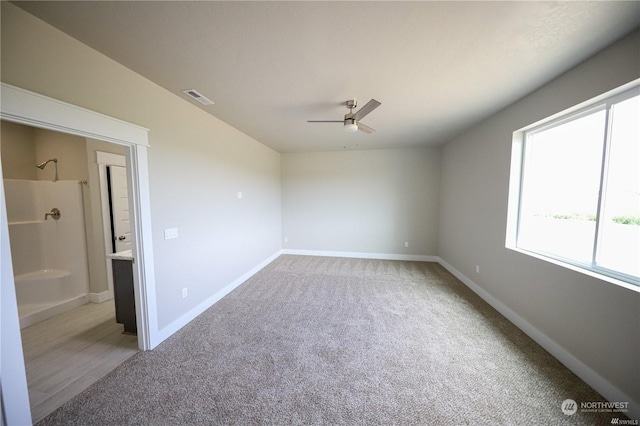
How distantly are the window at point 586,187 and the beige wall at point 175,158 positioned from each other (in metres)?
3.96

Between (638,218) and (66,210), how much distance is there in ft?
20.5

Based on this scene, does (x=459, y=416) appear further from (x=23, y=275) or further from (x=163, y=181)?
(x=23, y=275)

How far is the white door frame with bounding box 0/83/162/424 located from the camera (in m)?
1.31

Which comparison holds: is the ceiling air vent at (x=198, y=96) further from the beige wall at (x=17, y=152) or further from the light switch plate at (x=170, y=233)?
the beige wall at (x=17, y=152)

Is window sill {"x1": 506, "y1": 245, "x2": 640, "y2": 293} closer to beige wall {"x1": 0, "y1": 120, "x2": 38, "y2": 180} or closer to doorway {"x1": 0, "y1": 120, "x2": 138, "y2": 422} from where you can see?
doorway {"x1": 0, "y1": 120, "x2": 138, "y2": 422}

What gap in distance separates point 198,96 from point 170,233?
1553 millimetres

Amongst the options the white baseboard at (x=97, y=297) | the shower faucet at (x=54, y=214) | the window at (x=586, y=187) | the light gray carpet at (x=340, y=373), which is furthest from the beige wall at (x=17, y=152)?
the window at (x=586, y=187)

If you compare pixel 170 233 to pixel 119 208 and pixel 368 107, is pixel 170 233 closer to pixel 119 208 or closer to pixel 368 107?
pixel 119 208

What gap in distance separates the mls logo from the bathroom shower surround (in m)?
5.35

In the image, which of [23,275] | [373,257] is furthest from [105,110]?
[373,257]

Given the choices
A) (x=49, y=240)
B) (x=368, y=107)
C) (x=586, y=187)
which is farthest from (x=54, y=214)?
(x=586, y=187)

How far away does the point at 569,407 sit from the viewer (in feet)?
5.34

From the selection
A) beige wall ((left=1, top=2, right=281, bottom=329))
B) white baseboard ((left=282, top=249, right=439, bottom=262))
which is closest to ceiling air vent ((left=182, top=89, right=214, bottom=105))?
beige wall ((left=1, top=2, right=281, bottom=329))

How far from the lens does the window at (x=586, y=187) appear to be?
1.72 m
